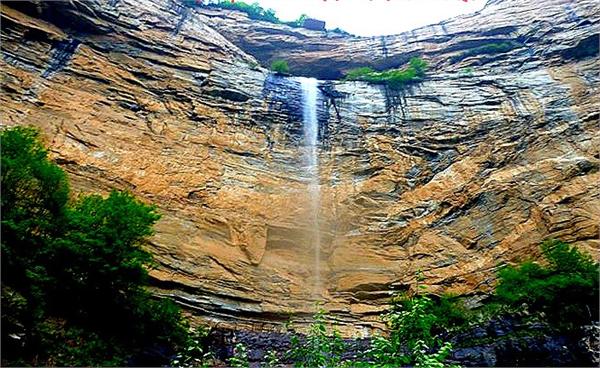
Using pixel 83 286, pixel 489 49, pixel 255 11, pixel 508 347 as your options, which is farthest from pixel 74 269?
pixel 255 11

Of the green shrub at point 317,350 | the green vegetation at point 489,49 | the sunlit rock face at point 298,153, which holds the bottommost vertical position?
the green shrub at point 317,350

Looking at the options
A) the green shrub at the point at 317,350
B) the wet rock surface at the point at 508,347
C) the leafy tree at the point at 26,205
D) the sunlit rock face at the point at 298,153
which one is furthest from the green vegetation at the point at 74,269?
the green shrub at the point at 317,350

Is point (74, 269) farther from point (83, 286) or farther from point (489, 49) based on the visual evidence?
point (489, 49)

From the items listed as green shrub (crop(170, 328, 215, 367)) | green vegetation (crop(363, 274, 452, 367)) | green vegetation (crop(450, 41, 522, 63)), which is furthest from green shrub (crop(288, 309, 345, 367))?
green vegetation (crop(450, 41, 522, 63))

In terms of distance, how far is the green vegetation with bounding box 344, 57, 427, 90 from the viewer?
873 inches

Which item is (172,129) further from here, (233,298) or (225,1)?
(225,1)

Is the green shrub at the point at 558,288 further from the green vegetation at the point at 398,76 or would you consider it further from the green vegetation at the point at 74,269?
the green vegetation at the point at 398,76

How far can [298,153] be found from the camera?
19344 mm

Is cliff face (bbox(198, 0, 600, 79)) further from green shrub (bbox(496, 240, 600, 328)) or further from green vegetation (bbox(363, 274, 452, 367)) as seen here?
green vegetation (bbox(363, 274, 452, 367))

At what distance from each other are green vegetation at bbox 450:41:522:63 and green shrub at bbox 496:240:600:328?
12.8 m

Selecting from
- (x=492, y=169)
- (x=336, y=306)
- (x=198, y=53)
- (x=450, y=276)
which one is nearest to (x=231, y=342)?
(x=336, y=306)

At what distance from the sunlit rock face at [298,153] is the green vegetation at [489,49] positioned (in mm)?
533

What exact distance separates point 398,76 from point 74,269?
1680 cm

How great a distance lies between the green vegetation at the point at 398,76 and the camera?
22172 mm
